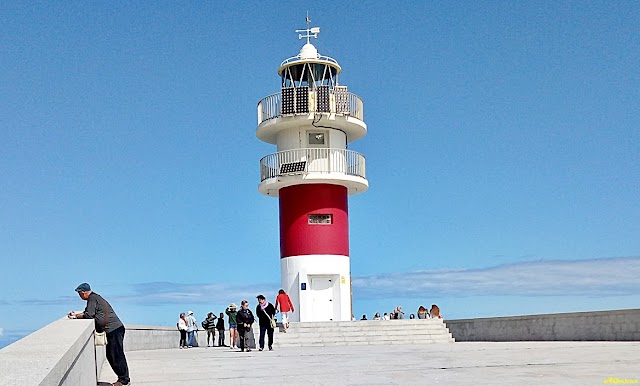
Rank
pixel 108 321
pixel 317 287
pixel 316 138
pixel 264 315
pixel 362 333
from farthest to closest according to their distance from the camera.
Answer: pixel 316 138 → pixel 317 287 → pixel 362 333 → pixel 264 315 → pixel 108 321

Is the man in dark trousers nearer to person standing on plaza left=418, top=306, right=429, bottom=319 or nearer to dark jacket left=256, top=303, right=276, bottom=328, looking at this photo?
dark jacket left=256, top=303, right=276, bottom=328

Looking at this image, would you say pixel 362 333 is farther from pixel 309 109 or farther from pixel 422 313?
pixel 309 109

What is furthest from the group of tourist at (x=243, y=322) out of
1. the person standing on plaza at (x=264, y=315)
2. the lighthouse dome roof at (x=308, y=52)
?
the lighthouse dome roof at (x=308, y=52)

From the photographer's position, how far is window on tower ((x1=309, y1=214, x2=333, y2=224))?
2823 centimetres

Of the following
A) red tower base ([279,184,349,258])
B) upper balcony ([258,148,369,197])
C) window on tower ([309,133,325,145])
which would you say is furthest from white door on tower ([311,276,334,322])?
window on tower ([309,133,325,145])

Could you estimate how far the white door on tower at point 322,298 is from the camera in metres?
28.2

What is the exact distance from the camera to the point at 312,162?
92.8 feet

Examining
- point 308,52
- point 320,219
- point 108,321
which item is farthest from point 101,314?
point 308,52

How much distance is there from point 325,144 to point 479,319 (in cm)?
885

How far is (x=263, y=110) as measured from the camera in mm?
29469

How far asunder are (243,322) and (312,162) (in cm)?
847

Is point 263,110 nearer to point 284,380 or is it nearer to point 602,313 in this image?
point 602,313

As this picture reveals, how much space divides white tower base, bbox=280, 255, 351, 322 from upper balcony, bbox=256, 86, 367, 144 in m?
5.09

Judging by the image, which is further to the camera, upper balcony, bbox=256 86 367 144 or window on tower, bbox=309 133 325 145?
window on tower, bbox=309 133 325 145
